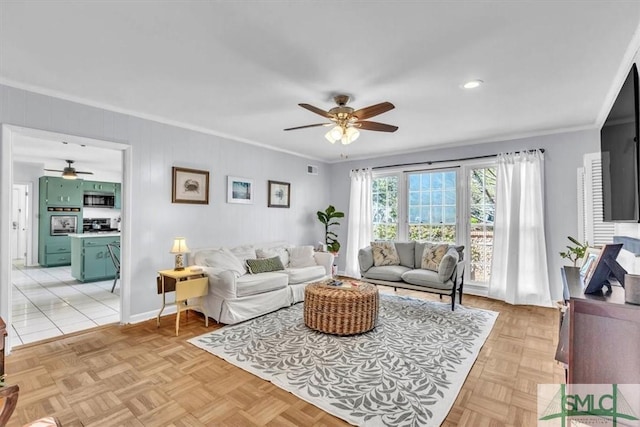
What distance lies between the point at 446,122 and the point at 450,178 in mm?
1501

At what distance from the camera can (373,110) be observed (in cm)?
276

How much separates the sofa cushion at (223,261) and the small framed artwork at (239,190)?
0.91 m

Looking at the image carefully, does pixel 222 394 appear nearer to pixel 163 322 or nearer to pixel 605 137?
pixel 163 322

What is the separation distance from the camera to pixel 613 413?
57.2 inches

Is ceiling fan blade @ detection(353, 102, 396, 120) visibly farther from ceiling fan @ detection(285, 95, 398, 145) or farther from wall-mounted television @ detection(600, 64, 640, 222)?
wall-mounted television @ detection(600, 64, 640, 222)

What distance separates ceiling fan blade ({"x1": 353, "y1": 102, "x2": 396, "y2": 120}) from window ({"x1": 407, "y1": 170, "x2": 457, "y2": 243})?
9.44 feet

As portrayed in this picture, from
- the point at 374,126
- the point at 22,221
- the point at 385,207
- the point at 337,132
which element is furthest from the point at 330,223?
the point at 22,221

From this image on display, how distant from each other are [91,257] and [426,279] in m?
5.85

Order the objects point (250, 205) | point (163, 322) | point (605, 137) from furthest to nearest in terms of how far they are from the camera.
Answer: point (250, 205), point (163, 322), point (605, 137)

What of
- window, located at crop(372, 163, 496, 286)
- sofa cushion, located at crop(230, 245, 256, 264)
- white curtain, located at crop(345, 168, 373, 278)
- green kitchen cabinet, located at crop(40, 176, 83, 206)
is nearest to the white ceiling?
window, located at crop(372, 163, 496, 286)

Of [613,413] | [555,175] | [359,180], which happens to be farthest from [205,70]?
[555,175]

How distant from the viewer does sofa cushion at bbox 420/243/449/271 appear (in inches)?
175

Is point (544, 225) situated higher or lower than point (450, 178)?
lower

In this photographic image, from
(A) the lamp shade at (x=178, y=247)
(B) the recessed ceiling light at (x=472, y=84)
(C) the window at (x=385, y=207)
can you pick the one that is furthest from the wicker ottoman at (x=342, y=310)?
(C) the window at (x=385, y=207)
